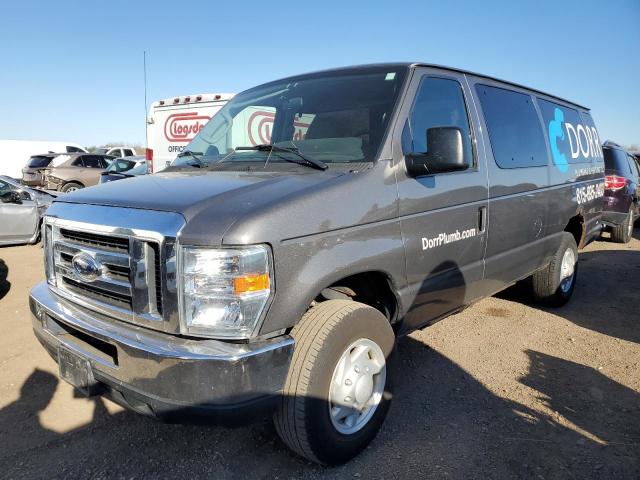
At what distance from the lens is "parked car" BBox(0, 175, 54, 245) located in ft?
28.9

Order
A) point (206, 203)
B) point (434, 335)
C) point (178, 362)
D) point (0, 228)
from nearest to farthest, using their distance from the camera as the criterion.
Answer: point (178, 362)
point (206, 203)
point (434, 335)
point (0, 228)

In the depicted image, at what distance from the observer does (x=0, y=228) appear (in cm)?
875

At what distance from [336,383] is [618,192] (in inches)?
350

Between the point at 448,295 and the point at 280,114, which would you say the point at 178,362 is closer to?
the point at 448,295

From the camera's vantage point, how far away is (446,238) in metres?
3.09

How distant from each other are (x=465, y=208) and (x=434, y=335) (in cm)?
173

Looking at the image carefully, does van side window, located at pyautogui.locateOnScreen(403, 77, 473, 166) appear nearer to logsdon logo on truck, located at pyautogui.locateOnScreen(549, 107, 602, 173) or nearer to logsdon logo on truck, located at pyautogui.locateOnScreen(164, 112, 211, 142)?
logsdon logo on truck, located at pyautogui.locateOnScreen(549, 107, 602, 173)

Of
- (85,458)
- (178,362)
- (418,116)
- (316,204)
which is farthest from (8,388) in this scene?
(418,116)

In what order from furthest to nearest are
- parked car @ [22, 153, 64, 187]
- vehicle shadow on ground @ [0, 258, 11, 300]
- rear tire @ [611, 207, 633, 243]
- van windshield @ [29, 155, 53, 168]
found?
van windshield @ [29, 155, 53, 168] → parked car @ [22, 153, 64, 187] → rear tire @ [611, 207, 633, 243] → vehicle shadow on ground @ [0, 258, 11, 300]

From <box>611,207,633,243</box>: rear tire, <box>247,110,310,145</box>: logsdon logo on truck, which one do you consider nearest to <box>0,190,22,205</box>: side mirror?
<box>247,110,310,145</box>: logsdon logo on truck

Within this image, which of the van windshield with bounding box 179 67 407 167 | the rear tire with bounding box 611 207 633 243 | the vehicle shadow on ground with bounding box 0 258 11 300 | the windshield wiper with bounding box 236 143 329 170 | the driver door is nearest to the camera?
the windshield wiper with bounding box 236 143 329 170

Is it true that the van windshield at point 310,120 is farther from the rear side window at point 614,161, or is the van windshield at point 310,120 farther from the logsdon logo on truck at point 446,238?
the rear side window at point 614,161

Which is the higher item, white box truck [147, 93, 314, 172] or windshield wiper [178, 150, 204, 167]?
white box truck [147, 93, 314, 172]

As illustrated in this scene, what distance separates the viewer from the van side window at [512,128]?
147 inches
